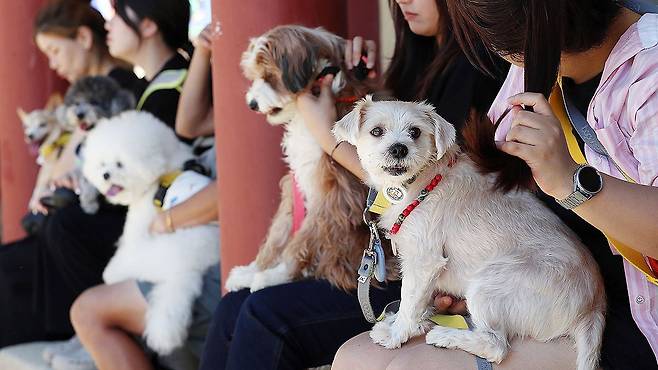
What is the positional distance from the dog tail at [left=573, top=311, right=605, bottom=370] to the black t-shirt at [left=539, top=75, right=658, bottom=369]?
0.11ft

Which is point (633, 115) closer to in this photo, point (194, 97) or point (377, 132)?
point (377, 132)

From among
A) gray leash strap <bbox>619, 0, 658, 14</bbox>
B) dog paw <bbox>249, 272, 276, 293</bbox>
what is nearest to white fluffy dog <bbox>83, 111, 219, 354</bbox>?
dog paw <bbox>249, 272, 276, 293</bbox>

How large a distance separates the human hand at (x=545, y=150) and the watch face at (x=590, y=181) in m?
0.02

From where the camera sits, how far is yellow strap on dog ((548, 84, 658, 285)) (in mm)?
1751

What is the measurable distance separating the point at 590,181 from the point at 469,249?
0.48 meters

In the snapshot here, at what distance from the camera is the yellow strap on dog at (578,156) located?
175 cm

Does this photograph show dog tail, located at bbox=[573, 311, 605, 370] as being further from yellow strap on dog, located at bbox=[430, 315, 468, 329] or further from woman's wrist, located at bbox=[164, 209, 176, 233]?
woman's wrist, located at bbox=[164, 209, 176, 233]

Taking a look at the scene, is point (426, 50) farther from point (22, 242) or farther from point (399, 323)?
point (22, 242)

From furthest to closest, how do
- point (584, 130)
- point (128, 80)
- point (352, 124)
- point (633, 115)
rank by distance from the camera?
point (128, 80) → point (352, 124) → point (584, 130) → point (633, 115)

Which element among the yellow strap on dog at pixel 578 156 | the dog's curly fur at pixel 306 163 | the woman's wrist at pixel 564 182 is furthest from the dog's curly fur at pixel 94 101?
the woman's wrist at pixel 564 182

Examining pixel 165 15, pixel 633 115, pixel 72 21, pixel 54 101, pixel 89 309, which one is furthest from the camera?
pixel 54 101

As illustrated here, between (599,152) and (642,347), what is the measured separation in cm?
40

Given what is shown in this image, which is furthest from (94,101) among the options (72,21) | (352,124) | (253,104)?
(352,124)

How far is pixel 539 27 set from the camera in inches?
72.4
